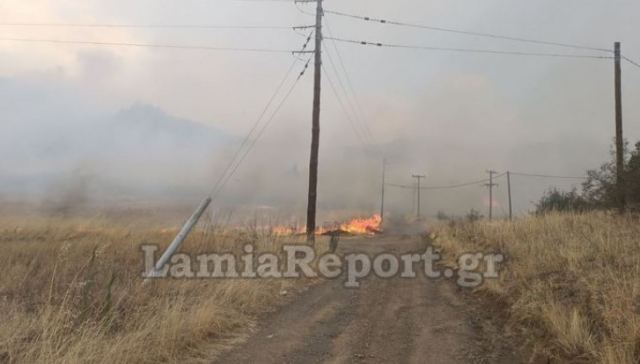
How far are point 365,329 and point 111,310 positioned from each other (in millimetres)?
3875

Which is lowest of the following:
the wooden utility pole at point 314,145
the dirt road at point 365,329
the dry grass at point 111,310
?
the dirt road at point 365,329

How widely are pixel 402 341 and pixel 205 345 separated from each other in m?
2.83

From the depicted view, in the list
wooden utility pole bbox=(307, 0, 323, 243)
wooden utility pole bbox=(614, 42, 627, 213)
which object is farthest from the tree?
wooden utility pole bbox=(307, 0, 323, 243)

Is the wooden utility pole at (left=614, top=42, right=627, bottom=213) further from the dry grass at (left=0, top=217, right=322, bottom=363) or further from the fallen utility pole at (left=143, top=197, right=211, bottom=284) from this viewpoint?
the fallen utility pole at (left=143, top=197, right=211, bottom=284)

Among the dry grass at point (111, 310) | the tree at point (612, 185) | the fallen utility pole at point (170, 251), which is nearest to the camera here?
the dry grass at point (111, 310)

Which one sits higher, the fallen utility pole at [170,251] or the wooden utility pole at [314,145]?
the wooden utility pole at [314,145]

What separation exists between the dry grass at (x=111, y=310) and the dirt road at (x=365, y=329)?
1.83 ft

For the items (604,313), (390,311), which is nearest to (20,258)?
(390,311)

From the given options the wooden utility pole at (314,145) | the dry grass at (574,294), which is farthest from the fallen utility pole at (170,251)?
the wooden utility pole at (314,145)

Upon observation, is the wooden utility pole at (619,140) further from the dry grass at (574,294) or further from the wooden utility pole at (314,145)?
the wooden utility pole at (314,145)

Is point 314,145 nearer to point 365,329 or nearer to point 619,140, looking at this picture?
point 365,329

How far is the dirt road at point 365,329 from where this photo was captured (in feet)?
23.1

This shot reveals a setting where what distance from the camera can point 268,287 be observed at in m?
11.1

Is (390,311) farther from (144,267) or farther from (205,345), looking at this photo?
(144,267)
